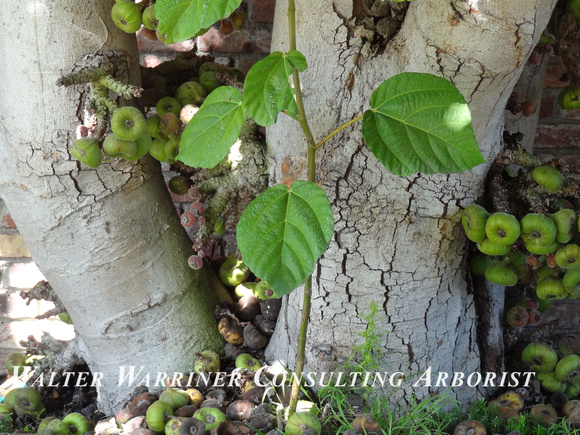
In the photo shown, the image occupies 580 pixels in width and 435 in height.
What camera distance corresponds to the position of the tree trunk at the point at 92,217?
1.09m

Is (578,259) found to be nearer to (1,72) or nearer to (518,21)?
(518,21)

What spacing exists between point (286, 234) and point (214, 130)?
0.76ft

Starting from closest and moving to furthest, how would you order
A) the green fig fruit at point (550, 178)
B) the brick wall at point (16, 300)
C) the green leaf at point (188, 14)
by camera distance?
the green leaf at point (188, 14) → the green fig fruit at point (550, 178) → the brick wall at point (16, 300)

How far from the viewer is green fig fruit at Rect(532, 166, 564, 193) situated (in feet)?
3.64

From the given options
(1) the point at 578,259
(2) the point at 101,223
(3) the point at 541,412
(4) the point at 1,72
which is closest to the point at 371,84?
(1) the point at 578,259

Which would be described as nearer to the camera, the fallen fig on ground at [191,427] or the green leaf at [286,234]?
the green leaf at [286,234]

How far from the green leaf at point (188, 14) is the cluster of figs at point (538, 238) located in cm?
62

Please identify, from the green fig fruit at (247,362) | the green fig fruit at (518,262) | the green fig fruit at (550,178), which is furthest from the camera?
the green fig fruit at (247,362)

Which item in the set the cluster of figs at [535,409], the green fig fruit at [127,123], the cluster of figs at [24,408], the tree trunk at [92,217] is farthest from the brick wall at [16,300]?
the cluster of figs at [535,409]

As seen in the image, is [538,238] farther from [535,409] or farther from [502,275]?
[535,409]

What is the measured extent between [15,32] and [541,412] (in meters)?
1.46

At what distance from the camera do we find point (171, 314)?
52.8 inches

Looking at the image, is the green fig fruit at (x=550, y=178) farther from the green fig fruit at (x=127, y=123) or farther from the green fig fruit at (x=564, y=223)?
the green fig fruit at (x=127, y=123)

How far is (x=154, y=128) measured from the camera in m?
1.18
